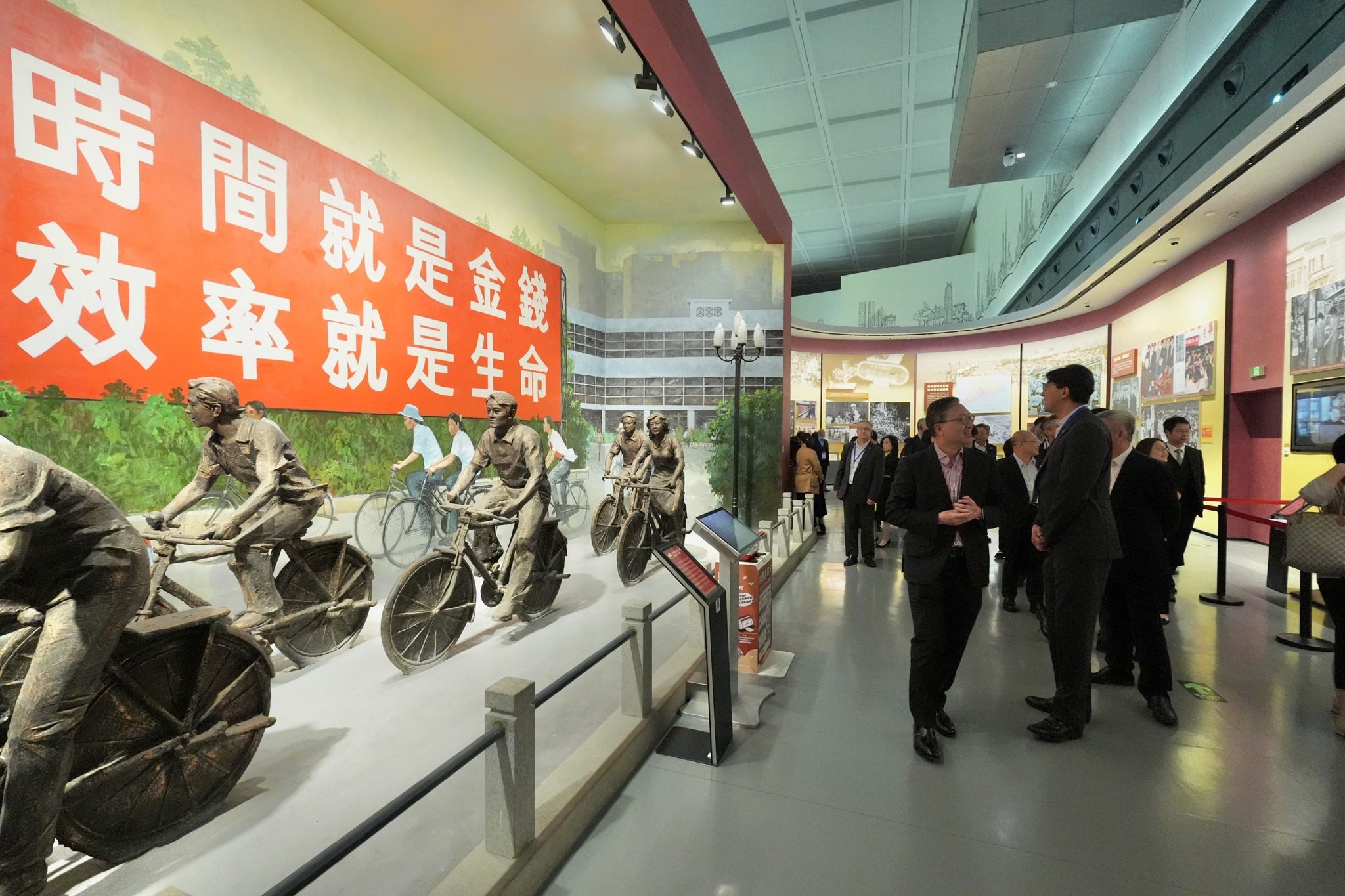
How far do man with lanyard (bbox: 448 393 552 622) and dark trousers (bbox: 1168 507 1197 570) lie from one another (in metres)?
4.23

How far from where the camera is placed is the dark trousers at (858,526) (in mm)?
6930

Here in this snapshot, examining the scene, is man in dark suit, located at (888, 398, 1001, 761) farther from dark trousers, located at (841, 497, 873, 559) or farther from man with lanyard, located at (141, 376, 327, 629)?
dark trousers, located at (841, 497, 873, 559)

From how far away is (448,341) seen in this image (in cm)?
539

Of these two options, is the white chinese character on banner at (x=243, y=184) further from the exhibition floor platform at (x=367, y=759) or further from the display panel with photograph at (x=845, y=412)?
the display panel with photograph at (x=845, y=412)

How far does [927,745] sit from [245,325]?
4741 millimetres

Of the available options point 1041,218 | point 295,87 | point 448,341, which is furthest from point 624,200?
point 1041,218

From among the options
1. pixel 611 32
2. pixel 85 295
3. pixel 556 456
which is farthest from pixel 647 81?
pixel 85 295

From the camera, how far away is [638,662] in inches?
106

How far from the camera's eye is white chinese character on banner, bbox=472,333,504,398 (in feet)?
19.0

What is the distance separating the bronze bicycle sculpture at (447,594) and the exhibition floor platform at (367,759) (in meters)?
0.15

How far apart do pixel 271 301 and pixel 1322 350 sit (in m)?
9.93

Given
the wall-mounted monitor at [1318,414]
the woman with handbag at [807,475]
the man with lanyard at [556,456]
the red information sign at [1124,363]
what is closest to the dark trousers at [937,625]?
the man with lanyard at [556,456]

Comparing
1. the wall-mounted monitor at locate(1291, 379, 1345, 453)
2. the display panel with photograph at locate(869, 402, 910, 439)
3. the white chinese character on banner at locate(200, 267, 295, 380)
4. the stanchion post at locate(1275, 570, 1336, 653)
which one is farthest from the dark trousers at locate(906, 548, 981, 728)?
the display panel with photograph at locate(869, 402, 910, 439)

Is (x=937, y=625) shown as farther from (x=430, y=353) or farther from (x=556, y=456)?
(x=556, y=456)
